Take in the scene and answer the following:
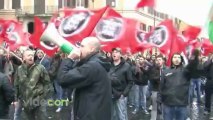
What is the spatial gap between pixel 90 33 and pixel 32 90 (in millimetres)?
3175

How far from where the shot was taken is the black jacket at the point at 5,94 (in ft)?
23.6

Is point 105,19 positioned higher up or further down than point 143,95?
higher up

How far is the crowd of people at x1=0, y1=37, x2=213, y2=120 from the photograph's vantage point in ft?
18.1

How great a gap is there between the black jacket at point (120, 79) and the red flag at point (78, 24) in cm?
182

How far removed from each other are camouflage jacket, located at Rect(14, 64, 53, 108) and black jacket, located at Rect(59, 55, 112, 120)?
259 cm

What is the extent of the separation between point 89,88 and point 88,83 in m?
0.07

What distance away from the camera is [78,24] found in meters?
11.3

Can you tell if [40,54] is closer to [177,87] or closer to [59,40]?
[177,87]

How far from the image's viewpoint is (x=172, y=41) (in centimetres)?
1212

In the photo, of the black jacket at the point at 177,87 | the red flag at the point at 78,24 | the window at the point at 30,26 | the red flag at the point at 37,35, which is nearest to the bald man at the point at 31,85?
the black jacket at the point at 177,87

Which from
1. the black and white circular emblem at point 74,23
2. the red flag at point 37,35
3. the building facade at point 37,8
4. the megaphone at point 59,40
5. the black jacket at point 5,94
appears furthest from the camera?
the building facade at point 37,8

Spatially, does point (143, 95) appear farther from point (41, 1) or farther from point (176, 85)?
point (41, 1)

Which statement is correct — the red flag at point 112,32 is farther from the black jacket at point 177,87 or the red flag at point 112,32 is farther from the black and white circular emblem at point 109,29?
the black jacket at point 177,87

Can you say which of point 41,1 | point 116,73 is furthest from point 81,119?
point 41,1
